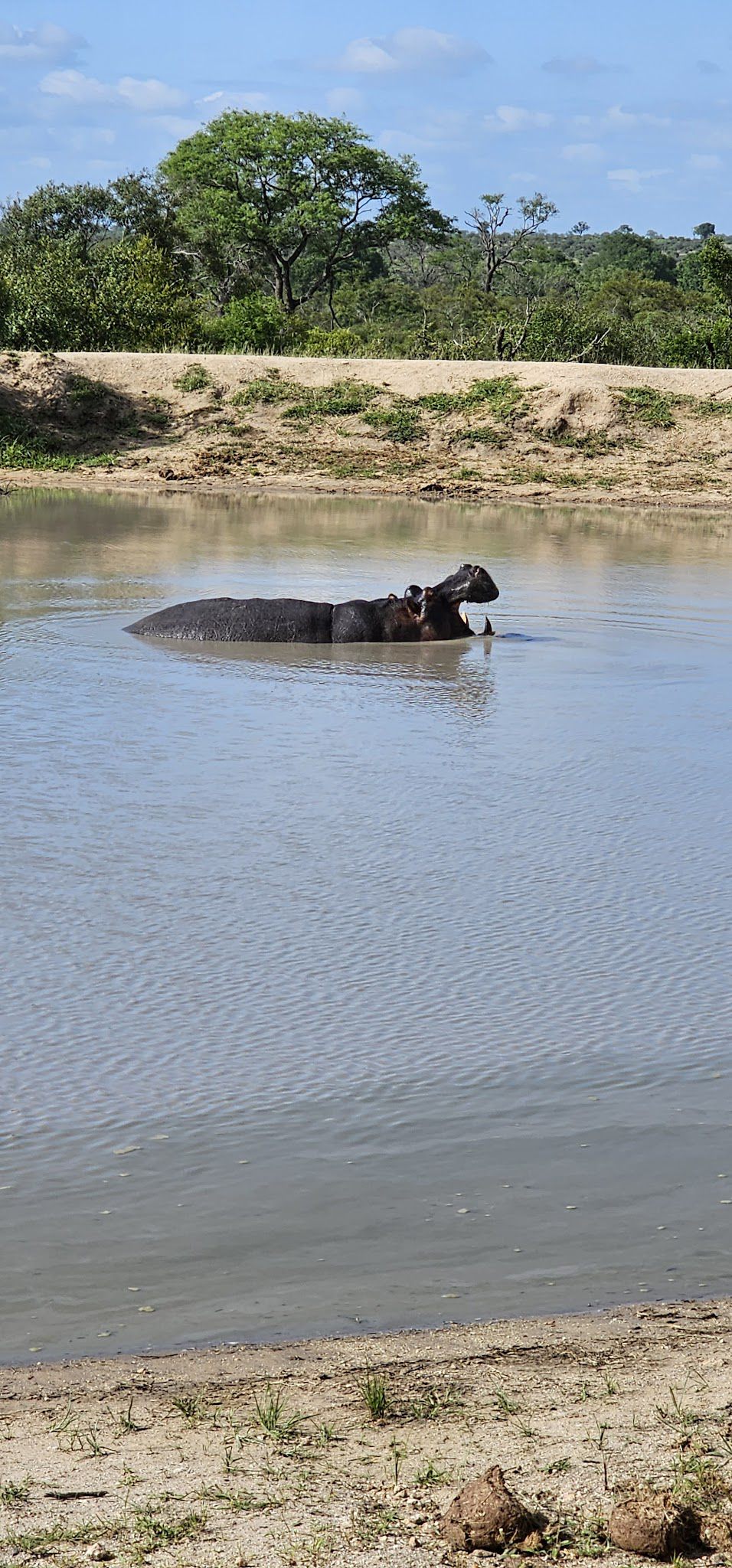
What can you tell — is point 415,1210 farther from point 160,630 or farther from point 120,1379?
point 160,630

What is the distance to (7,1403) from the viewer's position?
9.58ft

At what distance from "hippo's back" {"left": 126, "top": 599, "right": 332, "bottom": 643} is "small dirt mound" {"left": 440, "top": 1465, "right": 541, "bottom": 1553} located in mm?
9603

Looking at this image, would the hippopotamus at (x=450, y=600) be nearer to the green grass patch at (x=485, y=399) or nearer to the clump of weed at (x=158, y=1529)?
the clump of weed at (x=158, y=1529)

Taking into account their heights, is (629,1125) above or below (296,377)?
below

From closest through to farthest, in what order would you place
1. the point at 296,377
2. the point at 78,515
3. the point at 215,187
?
the point at 78,515 → the point at 296,377 → the point at 215,187

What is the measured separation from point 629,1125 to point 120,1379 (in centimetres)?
175

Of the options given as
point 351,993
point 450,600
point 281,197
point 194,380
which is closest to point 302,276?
point 281,197

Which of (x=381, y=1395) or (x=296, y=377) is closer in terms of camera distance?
(x=381, y=1395)

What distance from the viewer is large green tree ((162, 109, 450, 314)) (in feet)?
166

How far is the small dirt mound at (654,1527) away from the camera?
243 cm

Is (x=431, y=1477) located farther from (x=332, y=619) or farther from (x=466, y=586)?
(x=466, y=586)

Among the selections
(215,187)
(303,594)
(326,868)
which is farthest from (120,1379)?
(215,187)

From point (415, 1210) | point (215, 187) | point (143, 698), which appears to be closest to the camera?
point (415, 1210)

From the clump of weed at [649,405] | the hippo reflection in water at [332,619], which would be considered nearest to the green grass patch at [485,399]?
the clump of weed at [649,405]
